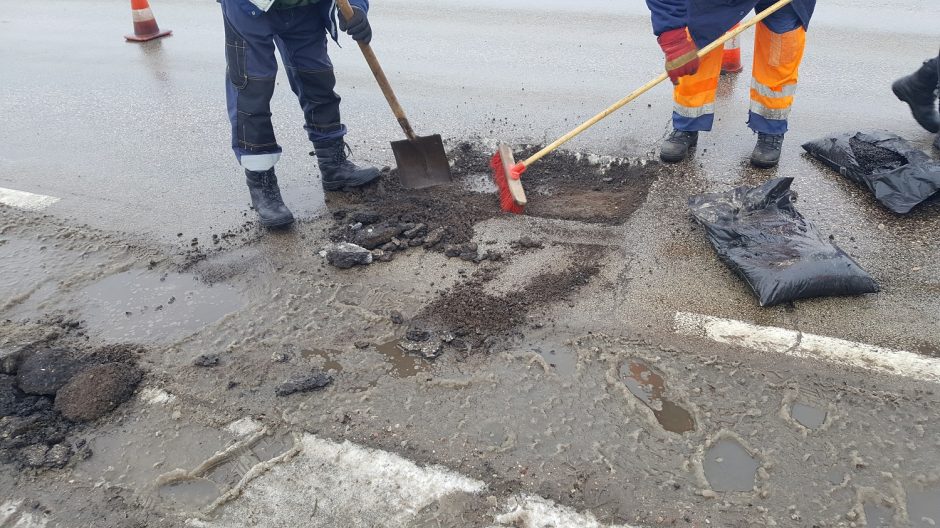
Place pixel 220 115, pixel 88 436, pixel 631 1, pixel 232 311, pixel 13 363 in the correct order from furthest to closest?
pixel 631 1
pixel 220 115
pixel 232 311
pixel 13 363
pixel 88 436

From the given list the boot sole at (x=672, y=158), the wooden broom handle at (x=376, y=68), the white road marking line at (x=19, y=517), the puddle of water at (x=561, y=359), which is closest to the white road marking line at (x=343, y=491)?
the white road marking line at (x=19, y=517)

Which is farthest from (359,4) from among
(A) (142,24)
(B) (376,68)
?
(A) (142,24)

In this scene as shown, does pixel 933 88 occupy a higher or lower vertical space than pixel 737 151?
higher

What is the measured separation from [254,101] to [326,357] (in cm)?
169

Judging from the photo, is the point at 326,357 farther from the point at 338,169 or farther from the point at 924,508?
the point at 924,508

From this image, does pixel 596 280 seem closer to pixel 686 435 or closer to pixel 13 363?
pixel 686 435

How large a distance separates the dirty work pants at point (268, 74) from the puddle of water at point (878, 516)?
3.34 meters

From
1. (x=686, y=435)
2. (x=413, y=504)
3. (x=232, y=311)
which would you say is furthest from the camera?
(x=232, y=311)

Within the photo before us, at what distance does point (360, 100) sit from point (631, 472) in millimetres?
4314

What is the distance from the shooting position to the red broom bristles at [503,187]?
144 inches

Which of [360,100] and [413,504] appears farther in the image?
[360,100]

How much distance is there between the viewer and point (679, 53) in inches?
147

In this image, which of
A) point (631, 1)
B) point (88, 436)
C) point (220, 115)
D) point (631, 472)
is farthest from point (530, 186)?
point (631, 1)

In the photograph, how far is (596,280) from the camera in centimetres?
309
